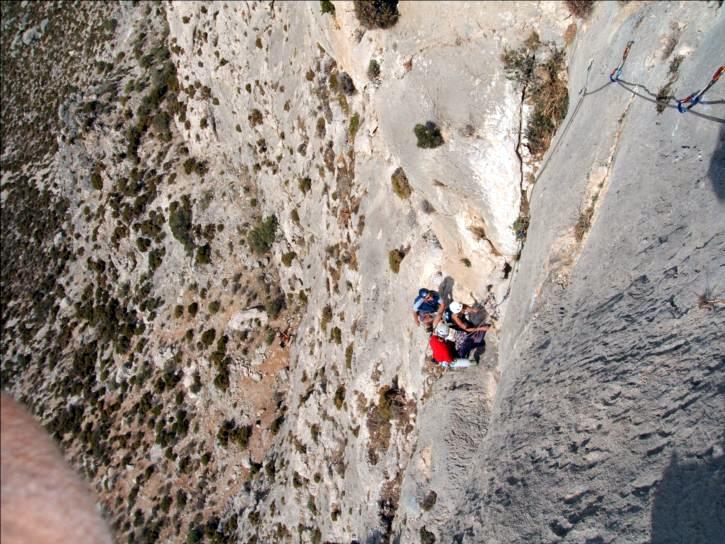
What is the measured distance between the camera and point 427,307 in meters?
17.9

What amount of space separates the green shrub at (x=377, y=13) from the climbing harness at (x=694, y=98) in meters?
10.7

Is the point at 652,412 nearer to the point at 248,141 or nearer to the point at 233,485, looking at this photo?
the point at 233,485

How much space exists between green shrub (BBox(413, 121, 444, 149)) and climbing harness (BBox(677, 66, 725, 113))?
24.2ft

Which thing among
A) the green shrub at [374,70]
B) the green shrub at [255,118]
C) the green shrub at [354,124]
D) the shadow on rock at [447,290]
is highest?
the green shrub at [255,118]

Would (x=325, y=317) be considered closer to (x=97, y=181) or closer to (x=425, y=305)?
(x=425, y=305)

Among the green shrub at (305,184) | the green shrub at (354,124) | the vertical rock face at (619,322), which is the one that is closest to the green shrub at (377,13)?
the green shrub at (354,124)

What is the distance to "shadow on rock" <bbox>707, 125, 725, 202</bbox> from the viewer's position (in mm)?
10422

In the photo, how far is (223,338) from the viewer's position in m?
30.4

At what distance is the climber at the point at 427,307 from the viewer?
57.7 ft

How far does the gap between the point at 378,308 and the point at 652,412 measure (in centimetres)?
1268

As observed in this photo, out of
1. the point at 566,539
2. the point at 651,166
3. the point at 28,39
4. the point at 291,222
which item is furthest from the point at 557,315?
the point at 28,39

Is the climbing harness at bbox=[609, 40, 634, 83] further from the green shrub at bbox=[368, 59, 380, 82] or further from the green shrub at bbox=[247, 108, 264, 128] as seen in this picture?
the green shrub at bbox=[247, 108, 264, 128]

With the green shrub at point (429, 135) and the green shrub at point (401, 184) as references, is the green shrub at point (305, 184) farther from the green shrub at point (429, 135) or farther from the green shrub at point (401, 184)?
the green shrub at point (429, 135)

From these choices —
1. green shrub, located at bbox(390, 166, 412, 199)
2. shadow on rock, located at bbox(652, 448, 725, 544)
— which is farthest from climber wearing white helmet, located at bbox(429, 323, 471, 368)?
shadow on rock, located at bbox(652, 448, 725, 544)
